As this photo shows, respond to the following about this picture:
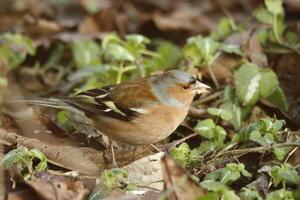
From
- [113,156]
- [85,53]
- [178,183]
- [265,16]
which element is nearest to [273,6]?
[265,16]

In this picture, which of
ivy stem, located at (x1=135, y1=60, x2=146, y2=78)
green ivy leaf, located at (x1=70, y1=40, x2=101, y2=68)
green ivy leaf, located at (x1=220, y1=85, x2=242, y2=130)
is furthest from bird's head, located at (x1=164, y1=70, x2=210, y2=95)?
green ivy leaf, located at (x1=70, y1=40, x2=101, y2=68)

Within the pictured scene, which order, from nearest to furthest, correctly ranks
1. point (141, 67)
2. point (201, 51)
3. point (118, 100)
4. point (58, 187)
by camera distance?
point (58, 187), point (118, 100), point (201, 51), point (141, 67)

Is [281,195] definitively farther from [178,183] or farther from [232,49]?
[232,49]

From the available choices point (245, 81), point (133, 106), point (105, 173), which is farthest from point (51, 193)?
point (245, 81)

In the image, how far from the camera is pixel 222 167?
4953 millimetres

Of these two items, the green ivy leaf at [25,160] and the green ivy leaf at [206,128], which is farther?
the green ivy leaf at [206,128]

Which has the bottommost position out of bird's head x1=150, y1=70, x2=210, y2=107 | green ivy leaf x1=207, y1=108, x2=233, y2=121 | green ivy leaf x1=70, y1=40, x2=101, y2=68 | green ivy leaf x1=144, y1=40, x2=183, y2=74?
green ivy leaf x1=70, y1=40, x2=101, y2=68

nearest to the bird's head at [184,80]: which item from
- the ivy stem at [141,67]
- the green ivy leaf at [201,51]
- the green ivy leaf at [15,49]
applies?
the green ivy leaf at [201,51]

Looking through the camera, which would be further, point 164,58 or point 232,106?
point 164,58

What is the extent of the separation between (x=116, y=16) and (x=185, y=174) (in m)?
5.08

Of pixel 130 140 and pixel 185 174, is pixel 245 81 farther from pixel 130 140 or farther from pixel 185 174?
pixel 185 174

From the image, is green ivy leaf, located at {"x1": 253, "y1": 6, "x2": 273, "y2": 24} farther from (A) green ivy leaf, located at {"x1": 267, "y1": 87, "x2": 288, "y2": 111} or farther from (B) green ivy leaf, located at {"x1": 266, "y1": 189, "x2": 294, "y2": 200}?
(B) green ivy leaf, located at {"x1": 266, "y1": 189, "x2": 294, "y2": 200}

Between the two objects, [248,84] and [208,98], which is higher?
[248,84]

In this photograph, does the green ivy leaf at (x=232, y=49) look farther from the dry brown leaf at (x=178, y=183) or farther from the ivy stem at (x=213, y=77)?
the dry brown leaf at (x=178, y=183)
